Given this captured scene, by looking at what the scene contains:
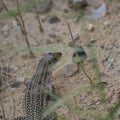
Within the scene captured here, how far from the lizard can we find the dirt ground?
83 mm

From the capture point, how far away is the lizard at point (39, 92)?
15.4 feet

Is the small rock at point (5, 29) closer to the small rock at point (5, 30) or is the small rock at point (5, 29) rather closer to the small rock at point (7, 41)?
the small rock at point (5, 30)

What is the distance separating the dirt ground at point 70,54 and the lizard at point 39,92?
0.27ft

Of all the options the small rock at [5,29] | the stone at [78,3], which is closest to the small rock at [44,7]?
the stone at [78,3]

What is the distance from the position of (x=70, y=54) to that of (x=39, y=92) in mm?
553

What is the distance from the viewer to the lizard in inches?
185

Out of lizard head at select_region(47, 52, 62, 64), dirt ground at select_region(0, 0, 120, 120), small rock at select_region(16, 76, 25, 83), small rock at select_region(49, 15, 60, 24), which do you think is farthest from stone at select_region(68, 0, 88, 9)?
small rock at select_region(16, 76, 25, 83)

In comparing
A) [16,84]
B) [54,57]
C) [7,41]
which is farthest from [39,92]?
[7,41]

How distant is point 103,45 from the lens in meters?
5.32

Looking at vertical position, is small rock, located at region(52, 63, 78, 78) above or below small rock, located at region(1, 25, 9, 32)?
below

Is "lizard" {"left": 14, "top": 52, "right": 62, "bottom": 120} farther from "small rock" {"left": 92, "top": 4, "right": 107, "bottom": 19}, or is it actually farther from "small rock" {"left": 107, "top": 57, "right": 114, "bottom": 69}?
"small rock" {"left": 92, "top": 4, "right": 107, "bottom": 19}

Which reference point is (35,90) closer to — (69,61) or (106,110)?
(69,61)

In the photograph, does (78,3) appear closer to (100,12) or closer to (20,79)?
(100,12)

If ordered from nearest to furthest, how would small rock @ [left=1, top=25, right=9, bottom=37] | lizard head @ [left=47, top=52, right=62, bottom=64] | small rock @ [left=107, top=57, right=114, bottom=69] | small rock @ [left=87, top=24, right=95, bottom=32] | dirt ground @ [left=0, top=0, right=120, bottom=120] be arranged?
dirt ground @ [left=0, top=0, right=120, bottom=120] → small rock @ [left=107, top=57, right=114, bottom=69] → lizard head @ [left=47, top=52, right=62, bottom=64] → small rock @ [left=87, top=24, right=95, bottom=32] → small rock @ [left=1, top=25, right=9, bottom=37]
